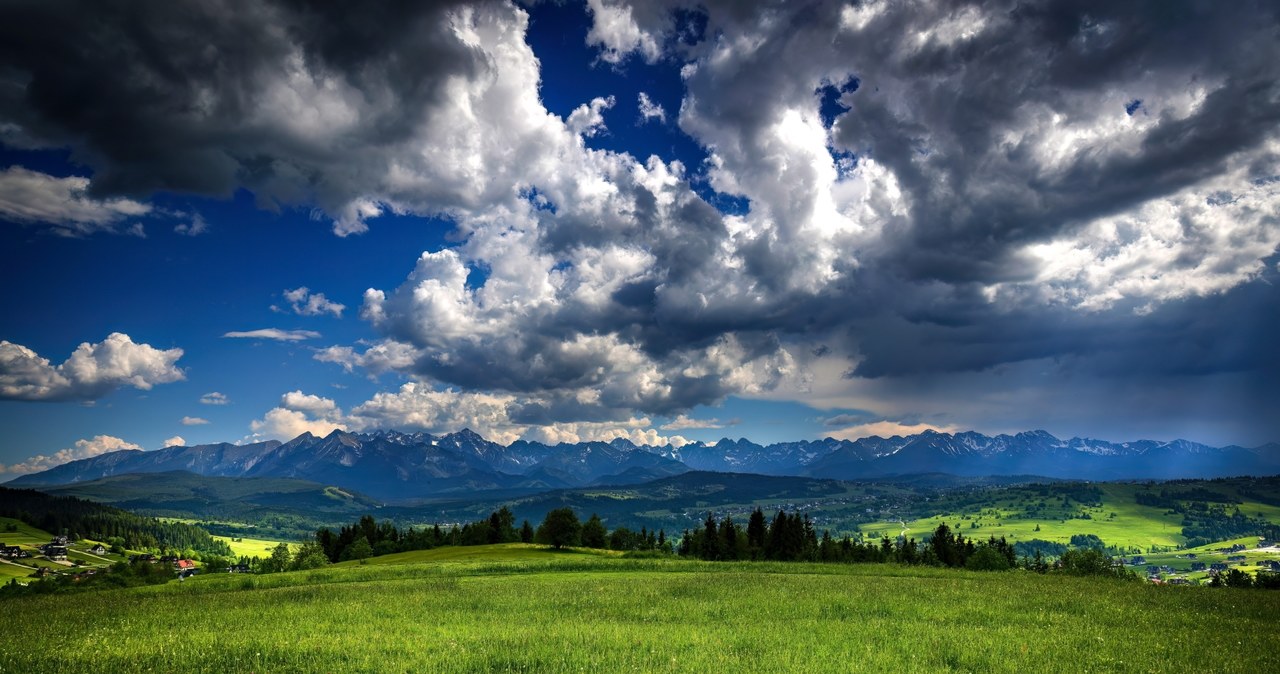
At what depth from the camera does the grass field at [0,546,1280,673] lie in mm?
14508

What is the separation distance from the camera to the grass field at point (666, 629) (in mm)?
14508

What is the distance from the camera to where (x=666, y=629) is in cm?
1814

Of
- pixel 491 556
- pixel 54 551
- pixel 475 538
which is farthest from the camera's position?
pixel 54 551

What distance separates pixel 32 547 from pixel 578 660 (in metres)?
272

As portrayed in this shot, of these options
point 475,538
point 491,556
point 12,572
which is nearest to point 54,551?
point 12,572

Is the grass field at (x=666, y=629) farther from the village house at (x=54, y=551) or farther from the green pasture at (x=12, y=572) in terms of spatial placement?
the village house at (x=54, y=551)

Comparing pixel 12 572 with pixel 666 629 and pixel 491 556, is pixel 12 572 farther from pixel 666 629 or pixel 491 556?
pixel 666 629

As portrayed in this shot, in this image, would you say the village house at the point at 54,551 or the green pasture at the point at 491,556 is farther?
the village house at the point at 54,551

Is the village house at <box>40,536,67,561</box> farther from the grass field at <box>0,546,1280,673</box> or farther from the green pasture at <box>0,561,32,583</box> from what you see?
the grass field at <box>0,546,1280,673</box>

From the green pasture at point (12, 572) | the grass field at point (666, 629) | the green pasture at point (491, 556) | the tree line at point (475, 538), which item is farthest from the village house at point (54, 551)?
the grass field at point (666, 629)

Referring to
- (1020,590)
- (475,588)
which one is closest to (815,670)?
(1020,590)

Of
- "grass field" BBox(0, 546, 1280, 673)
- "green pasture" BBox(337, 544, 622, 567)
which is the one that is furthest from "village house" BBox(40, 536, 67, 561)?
"grass field" BBox(0, 546, 1280, 673)

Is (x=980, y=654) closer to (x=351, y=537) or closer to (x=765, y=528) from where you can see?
(x=765, y=528)

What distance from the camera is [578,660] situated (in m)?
14.3
